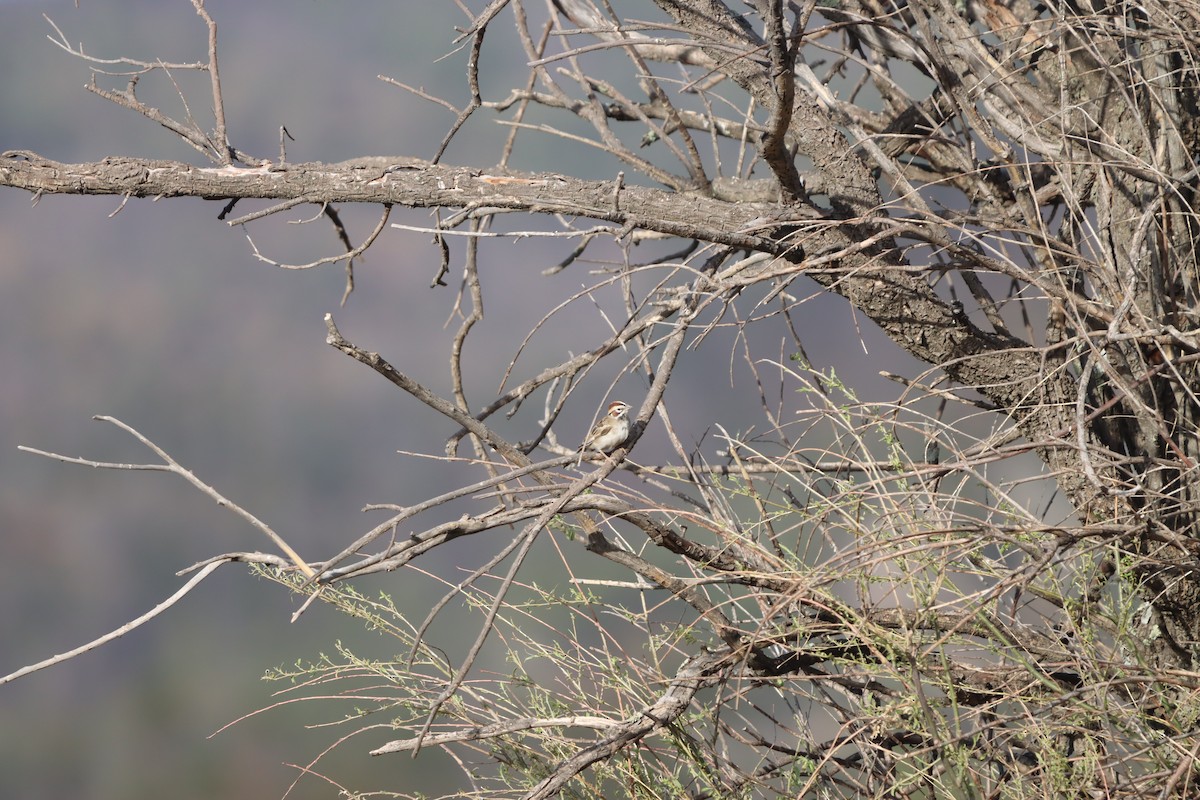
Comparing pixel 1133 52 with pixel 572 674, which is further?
pixel 1133 52

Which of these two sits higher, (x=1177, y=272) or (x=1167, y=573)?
(x=1177, y=272)

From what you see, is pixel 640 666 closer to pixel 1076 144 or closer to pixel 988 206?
pixel 988 206

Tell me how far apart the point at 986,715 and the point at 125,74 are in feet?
4.81

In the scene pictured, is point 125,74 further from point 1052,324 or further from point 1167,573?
point 1167,573

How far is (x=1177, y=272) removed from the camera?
4.65 ft

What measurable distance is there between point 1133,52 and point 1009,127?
365 millimetres

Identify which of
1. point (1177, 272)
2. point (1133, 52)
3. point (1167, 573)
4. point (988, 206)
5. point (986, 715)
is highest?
point (1133, 52)

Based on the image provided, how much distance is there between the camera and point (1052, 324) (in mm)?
1559

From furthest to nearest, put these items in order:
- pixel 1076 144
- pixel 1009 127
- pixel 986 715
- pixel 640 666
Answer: pixel 1076 144
pixel 1009 127
pixel 640 666
pixel 986 715

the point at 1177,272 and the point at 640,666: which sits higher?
the point at 1177,272

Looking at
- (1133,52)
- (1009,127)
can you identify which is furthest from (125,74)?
(1133,52)

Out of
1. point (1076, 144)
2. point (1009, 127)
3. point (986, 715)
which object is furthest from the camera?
point (1076, 144)

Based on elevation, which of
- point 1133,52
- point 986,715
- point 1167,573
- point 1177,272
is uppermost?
point 1133,52

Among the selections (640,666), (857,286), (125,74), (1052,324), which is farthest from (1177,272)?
(125,74)
